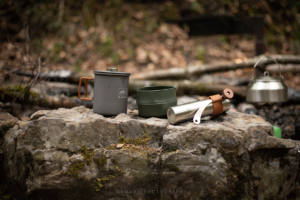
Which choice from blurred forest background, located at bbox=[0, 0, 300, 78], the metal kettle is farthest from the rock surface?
blurred forest background, located at bbox=[0, 0, 300, 78]

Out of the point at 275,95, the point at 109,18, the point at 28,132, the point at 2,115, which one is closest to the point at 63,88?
the point at 2,115

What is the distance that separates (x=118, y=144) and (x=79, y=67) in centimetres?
642

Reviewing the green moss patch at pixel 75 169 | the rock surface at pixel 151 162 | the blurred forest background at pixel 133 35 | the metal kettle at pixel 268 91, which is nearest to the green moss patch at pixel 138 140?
the rock surface at pixel 151 162

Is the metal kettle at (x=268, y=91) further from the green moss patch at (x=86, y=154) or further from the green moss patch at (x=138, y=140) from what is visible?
the green moss patch at (x=86, y=154)

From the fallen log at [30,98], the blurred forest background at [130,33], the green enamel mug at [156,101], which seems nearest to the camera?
the green enamel mug at [156,101]

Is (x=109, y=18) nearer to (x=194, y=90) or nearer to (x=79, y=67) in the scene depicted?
(x=79, y=67)

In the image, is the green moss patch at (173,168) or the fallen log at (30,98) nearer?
the green moss patch at (173,168)

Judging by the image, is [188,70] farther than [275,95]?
Yes

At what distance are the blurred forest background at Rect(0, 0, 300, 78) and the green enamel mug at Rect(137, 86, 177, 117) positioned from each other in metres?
5.66

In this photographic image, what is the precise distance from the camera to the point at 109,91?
7.88 ft

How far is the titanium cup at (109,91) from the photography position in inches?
93.8

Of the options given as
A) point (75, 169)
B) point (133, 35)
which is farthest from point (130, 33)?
point (75, 169)

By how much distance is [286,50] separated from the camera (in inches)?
356

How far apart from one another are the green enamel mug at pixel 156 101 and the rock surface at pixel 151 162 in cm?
25
